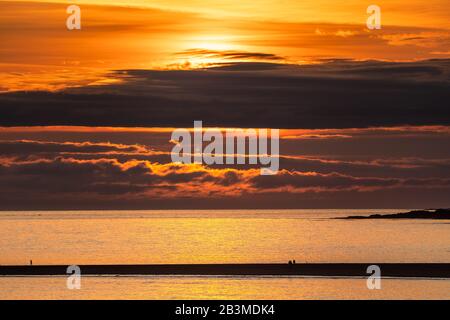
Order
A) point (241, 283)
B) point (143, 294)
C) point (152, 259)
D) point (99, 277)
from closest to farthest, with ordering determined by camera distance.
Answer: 1. point (143, 294)
2. point (241, 283)
3. point (99, 277)
4. point (152, 259)

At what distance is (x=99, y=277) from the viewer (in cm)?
11806

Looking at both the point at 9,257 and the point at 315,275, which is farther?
the point at 9,257

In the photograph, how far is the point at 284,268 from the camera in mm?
120500

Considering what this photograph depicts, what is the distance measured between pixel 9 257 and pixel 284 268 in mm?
77831
